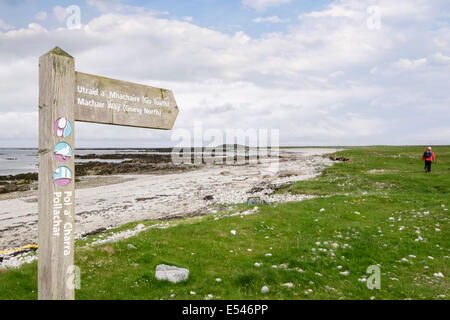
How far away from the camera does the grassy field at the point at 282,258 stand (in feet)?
25.8

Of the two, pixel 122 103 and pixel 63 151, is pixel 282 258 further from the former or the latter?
pixel 63 151

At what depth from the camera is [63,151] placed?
17.6 feet

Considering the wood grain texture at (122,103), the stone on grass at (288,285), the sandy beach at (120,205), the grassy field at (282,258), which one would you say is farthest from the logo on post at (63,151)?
the sandy beach at (120,205)

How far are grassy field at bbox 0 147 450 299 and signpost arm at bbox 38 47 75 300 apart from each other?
278 centimetres

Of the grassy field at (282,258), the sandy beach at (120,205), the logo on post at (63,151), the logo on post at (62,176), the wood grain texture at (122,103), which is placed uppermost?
the wood grain texture at (122,103)

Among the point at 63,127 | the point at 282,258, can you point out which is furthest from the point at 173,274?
the point at 63,127

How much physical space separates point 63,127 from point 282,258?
777 cm

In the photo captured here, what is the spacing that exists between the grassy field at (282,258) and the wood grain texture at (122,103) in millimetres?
4587

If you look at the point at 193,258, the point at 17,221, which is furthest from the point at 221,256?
the point at 17,221

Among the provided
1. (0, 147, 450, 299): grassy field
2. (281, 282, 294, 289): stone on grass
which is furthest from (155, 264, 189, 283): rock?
A: (281, 282, 294, 289): stone on grass

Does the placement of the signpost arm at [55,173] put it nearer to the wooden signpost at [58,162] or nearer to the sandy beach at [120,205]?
the wooden signpost at [58,162]

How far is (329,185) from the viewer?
1158 inches

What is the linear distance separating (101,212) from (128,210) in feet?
8.19
